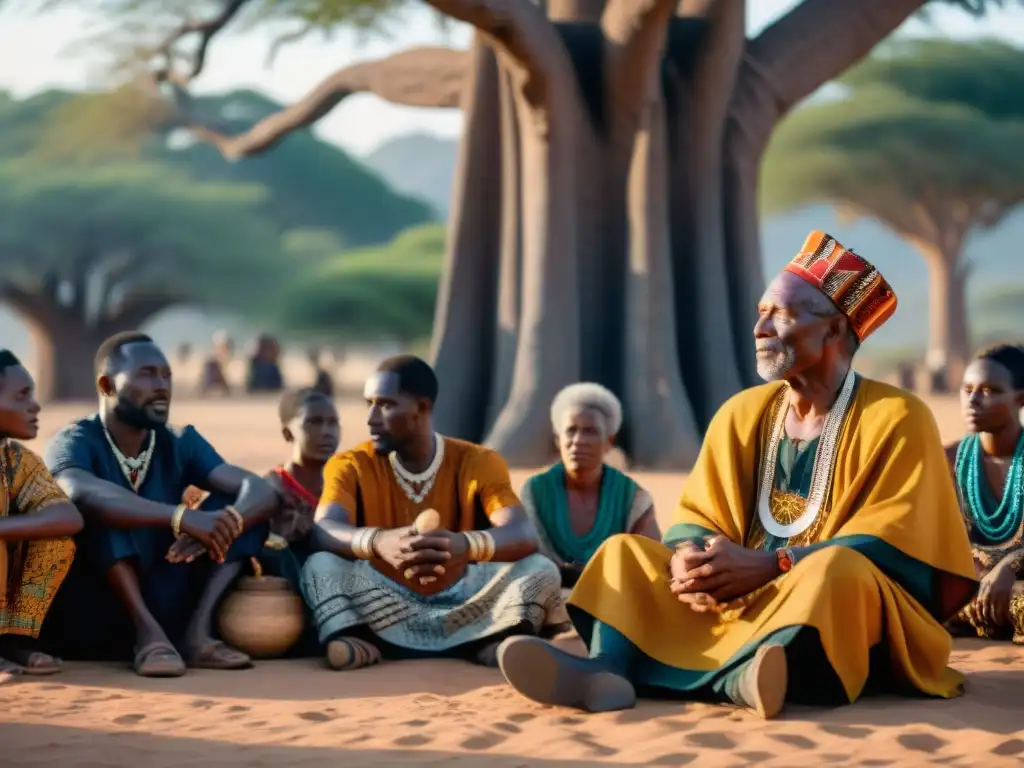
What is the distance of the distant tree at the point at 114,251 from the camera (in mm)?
34094

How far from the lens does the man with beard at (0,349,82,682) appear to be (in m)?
5.97

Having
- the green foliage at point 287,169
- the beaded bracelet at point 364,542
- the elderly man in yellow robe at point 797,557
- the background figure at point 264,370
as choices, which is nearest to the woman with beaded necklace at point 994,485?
the elderly man in yellow robe at point 797,557

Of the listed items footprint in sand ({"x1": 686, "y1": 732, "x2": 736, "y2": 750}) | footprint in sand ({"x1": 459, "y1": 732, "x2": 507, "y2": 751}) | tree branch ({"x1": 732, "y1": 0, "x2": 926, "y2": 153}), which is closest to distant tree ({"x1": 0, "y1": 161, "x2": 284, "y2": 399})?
tree branch ({"x1": 732, "y1": 0, "x2": 926, "y2": 153})

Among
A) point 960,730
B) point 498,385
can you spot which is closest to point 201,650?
point 960,730

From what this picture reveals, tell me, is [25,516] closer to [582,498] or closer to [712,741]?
[582,498]

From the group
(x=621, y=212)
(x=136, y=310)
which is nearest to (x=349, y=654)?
(x=621, y=212)

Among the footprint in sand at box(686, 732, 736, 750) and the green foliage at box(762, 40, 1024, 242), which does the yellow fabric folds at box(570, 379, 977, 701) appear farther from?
the green foliage at box(762, 40, 1024, 242)

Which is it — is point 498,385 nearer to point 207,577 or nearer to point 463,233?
point 463,233

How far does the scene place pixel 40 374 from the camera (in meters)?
33.2

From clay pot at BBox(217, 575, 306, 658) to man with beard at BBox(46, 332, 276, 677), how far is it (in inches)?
2.9

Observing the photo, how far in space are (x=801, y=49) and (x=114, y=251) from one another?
25.4 meters

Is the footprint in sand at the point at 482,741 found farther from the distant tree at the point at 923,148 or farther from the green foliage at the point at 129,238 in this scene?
the green foliage at the point at 129,238

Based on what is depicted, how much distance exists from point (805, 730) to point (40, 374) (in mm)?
30284

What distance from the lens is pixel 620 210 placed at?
13391 millimetres
